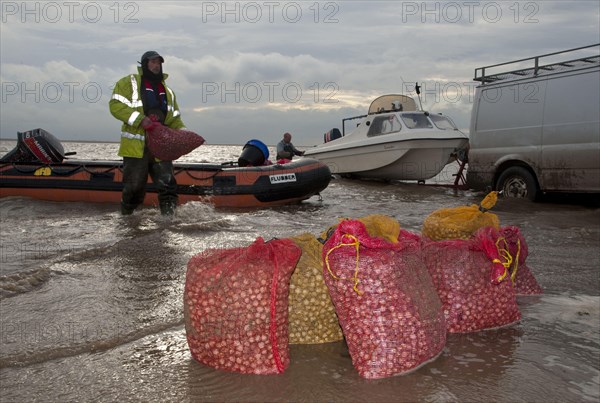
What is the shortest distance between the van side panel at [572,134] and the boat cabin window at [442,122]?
553 centimetres

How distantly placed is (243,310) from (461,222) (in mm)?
1679

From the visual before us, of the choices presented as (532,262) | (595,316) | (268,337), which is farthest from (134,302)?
(532,262)

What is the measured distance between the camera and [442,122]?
14.5 metres

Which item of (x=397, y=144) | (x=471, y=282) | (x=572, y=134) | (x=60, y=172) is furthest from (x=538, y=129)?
(x=60, y=172)

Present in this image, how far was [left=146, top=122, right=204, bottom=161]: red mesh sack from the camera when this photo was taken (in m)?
6.42

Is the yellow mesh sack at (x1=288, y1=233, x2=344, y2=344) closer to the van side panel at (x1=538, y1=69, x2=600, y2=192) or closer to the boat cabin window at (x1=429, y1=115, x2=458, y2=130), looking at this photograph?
the van side panel at (x1=538, y1=69, x2=600, y2=192)

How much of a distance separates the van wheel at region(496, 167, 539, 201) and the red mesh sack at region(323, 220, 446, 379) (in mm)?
7524

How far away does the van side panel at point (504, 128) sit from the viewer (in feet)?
29.1

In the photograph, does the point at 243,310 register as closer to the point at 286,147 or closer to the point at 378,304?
the point at 378,304

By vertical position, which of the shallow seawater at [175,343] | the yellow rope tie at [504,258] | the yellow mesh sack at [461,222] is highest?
the yellow mesh sack at [461,222]

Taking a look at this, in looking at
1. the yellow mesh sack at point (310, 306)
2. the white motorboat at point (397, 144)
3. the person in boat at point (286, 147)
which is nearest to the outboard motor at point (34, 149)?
the person in boat at point (286, 147)

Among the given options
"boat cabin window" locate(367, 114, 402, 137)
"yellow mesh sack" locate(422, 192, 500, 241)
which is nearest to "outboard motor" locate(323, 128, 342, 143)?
"boat cabin window" locate(367, 114, 402, 137)

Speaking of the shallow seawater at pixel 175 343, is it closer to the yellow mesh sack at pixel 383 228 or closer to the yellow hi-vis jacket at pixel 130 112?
the yellow mesh sack at pixel 383 228

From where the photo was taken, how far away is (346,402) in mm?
2092
